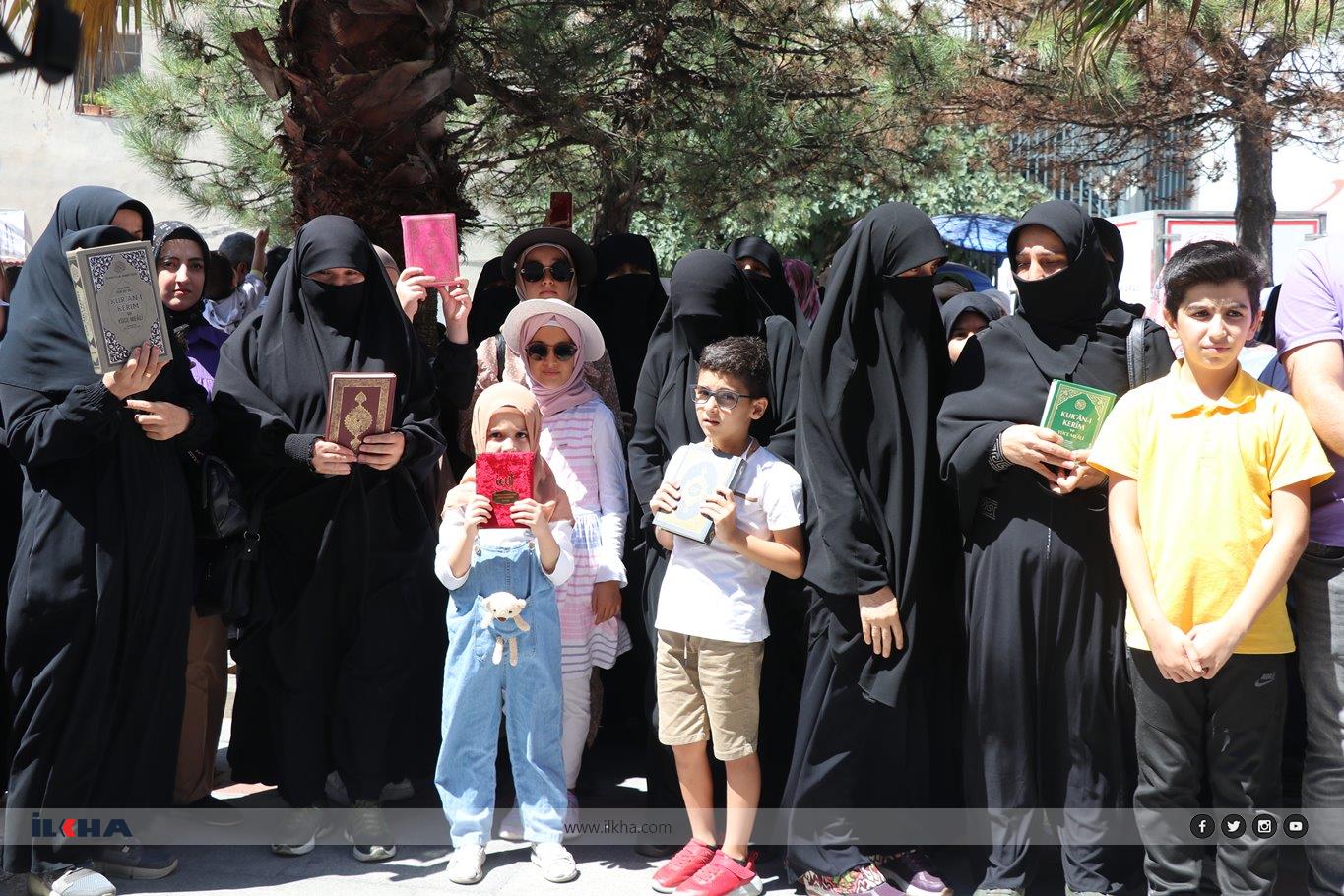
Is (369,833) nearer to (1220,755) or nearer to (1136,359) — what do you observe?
(1220,755)

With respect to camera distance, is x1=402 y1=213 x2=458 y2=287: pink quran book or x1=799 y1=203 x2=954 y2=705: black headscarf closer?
x1=799 y1=203 x2=954 y2=705: black headscarf

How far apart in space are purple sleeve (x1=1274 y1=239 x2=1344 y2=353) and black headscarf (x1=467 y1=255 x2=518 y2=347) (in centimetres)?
295

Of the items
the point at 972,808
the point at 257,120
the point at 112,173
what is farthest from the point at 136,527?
the point at 112,173

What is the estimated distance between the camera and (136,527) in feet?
12.1

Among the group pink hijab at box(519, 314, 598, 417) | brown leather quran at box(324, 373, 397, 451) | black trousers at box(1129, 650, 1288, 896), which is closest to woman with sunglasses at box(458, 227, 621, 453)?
pink hijab at box(519, 314, 598, 417)

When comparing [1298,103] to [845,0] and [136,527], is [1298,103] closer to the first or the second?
[845,0]

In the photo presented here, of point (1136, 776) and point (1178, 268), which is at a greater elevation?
point (1178, 268)

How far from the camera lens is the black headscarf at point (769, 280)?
5.00 m

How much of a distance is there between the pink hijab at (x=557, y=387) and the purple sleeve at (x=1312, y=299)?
215 centimetres

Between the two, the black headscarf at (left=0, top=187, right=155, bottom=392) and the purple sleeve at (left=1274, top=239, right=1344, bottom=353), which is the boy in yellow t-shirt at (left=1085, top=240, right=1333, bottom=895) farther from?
the black headscarf at (left=0, top=187, right=155, bottom=392)

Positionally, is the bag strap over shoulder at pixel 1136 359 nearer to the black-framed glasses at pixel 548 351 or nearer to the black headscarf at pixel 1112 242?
the black headscarf at pixel 1112 242

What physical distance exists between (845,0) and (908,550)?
4030mm

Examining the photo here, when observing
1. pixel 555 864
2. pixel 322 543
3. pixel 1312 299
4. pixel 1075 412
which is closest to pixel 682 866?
pixel 555 864

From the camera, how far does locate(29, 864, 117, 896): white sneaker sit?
354 centimetres
